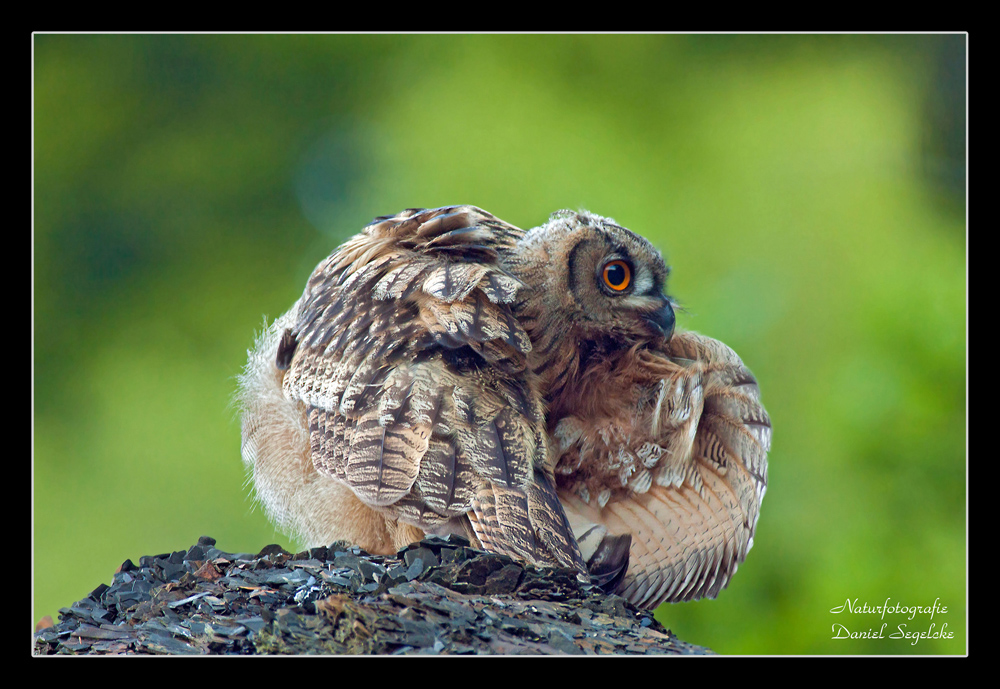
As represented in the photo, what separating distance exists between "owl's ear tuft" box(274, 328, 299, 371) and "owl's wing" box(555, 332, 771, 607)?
3.41 ft

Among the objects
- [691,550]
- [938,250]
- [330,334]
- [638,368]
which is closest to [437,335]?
[330,334]

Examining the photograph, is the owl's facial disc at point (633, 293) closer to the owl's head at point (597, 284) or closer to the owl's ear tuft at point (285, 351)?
the owl's head at point (597, 284)

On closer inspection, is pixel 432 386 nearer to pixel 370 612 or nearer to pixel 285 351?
pixel 370 612

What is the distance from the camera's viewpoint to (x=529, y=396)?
2664 millimetres

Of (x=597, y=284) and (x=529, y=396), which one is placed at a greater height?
(x=597, y=284)

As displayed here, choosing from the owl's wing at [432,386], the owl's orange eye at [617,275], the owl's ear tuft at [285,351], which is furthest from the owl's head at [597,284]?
the owl's ear tuft at [285,351]

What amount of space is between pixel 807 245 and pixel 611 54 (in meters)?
1.64

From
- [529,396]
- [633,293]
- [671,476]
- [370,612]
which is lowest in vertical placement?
[370,612]

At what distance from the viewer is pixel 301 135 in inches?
164

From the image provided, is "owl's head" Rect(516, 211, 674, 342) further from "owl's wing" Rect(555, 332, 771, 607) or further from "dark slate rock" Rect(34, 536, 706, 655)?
"dark slate rock" Rect(34, 536, 706, 655)

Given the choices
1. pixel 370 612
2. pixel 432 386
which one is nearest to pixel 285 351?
pixel 432 386

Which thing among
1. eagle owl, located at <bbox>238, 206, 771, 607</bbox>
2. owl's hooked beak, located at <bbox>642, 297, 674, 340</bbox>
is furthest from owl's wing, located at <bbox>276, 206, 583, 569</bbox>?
owl's hooked beak, located at <bbox>642, 297, 674, 340</bbox>

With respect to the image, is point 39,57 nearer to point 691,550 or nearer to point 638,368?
point 638,368

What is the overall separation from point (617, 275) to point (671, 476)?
0.70 m
